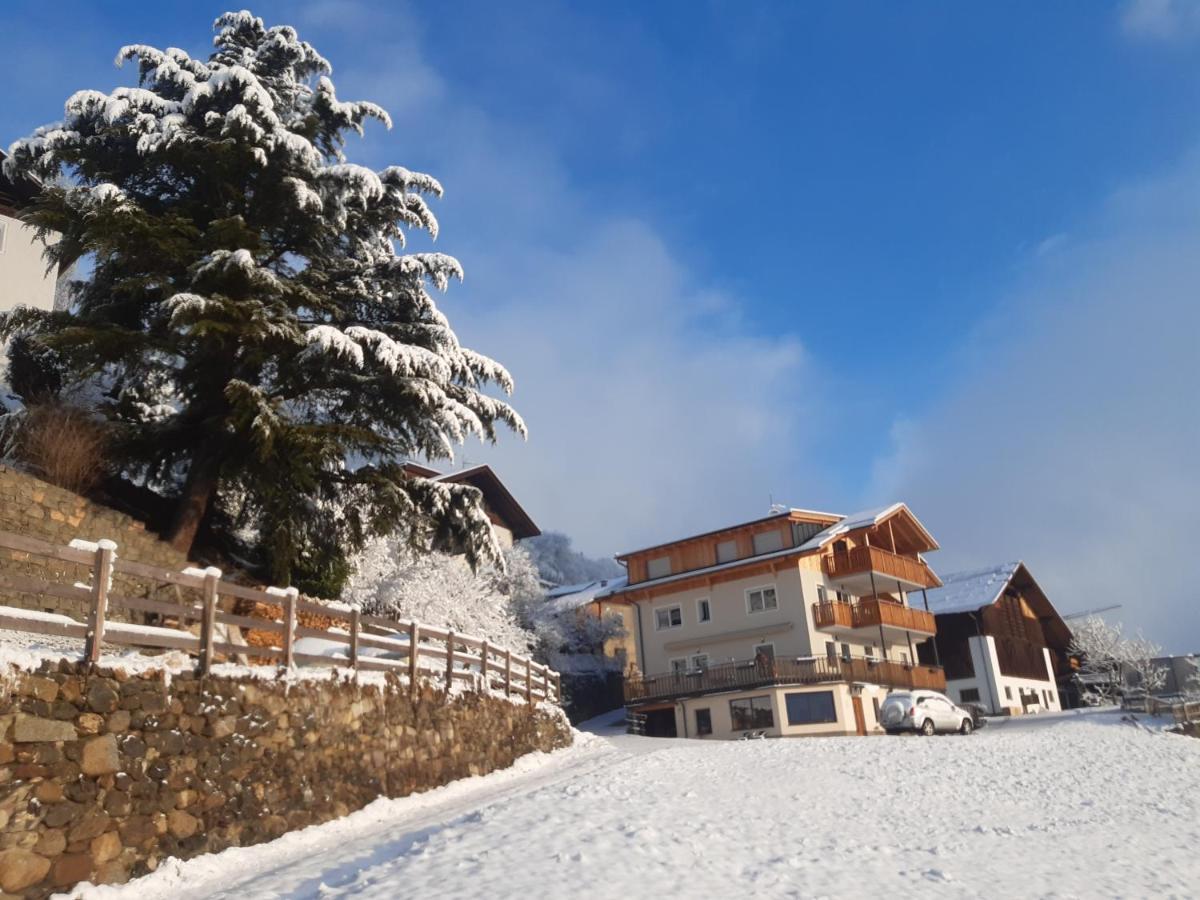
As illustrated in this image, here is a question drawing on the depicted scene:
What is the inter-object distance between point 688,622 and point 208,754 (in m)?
35.6

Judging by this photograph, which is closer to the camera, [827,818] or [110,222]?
[827,818]

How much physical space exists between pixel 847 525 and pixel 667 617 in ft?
31.4

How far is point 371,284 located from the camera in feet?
76.9

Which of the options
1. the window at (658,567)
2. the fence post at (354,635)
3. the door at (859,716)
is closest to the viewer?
the fence post at (354,635)

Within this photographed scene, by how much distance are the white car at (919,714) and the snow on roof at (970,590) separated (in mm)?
20523

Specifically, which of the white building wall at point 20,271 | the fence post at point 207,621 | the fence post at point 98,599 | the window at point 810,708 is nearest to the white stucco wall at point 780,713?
the window at point 810,708

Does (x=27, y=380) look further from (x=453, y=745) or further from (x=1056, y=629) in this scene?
(x=1056, y=629)

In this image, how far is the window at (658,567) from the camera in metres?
47.2

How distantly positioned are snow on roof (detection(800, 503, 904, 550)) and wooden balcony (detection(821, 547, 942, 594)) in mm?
1146

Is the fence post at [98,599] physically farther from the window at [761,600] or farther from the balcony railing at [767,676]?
the window at [761,600]

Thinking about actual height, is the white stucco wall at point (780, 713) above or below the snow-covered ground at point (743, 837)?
above

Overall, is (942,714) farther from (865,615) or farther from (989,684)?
(989,684)

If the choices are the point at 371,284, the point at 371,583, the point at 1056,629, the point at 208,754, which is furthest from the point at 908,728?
the point at 1056,629

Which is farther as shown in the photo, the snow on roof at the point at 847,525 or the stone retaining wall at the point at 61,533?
the snow on roof at the point at 847,525
